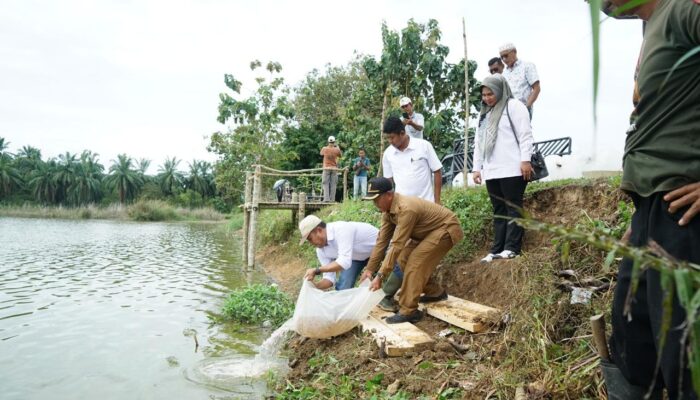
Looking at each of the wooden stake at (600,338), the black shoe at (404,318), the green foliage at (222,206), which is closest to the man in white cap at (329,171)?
the black shoe at (404,318)

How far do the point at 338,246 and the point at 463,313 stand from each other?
1517mm

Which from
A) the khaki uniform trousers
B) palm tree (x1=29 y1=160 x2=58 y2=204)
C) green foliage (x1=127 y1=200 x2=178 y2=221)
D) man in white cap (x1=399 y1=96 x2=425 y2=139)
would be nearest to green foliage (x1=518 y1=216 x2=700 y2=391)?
the khaki uniform trousers

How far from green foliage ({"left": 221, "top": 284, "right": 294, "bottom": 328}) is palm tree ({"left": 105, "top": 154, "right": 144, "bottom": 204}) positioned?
192ft

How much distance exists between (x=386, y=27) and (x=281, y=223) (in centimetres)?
631

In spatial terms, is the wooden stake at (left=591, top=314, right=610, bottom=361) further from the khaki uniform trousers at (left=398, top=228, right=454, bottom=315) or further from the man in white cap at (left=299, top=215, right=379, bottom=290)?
the man in white cap at (left=299, top=215, right=379, bottom=290)

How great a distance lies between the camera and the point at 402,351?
11.9 feet

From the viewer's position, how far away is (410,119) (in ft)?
24.1

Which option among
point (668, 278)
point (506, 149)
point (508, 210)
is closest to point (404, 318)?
point (508, 210)

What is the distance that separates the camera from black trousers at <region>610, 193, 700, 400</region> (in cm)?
132

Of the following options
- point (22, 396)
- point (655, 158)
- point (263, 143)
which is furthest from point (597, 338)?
point (263, 143)

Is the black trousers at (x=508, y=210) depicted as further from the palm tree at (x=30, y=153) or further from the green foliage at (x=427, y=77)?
the palm tree at (x=30, y=153)

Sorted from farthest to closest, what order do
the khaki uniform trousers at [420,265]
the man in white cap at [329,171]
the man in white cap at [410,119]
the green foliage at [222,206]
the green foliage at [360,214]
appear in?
the green foliage at [222,206] → the man in white cap at [329,171] → the green foliage at [360,214] → the man in white cap at [410,119] → the khaki uniform trousers at [420,265]

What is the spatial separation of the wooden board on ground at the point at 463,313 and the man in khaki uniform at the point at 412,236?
0.61ft

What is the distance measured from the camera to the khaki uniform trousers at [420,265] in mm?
4336
